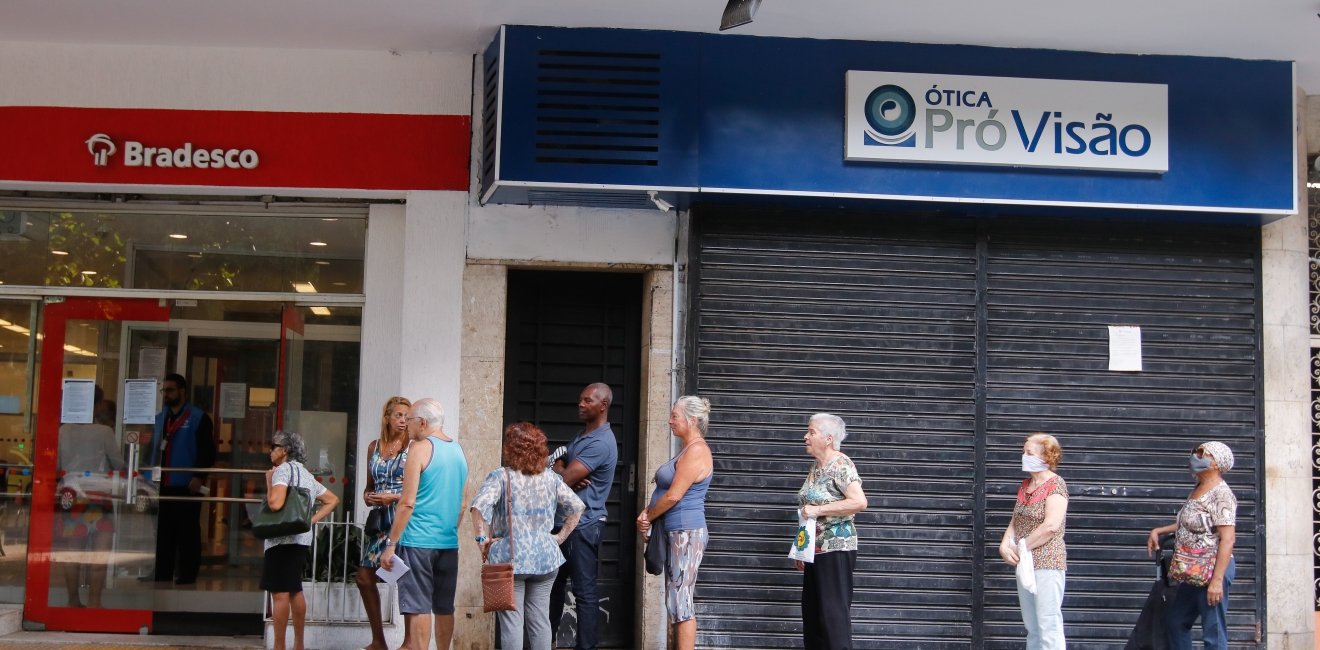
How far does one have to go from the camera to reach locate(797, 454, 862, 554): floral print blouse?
709 cm

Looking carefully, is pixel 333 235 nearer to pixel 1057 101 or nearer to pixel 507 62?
pixel 507 62

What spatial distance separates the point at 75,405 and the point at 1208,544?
7.20 metres

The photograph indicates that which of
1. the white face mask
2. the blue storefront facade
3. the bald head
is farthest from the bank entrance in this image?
the white face mask

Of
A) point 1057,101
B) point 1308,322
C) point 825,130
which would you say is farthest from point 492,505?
point 1308,322

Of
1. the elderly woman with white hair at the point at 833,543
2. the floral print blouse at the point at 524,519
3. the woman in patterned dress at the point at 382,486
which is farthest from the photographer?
the woman in patterned dress at the point at 382,486

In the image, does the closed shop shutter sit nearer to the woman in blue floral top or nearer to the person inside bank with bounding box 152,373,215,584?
the woman in blue floral top

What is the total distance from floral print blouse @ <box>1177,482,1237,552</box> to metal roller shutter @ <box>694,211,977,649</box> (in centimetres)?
137

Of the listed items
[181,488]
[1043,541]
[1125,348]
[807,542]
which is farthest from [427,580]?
[1125,348]

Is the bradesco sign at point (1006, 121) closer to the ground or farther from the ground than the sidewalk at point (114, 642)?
farther from the ground

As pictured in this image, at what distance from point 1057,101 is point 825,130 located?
1.50 metres

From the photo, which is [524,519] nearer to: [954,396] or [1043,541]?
[1043,541]

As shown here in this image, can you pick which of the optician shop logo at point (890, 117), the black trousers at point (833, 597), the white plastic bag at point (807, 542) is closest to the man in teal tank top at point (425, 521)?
the white plastic bag at point (807, 542)

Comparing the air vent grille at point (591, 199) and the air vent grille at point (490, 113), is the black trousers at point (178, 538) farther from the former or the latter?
the air vent grille at point (591, 199)

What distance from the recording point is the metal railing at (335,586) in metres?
8.12
